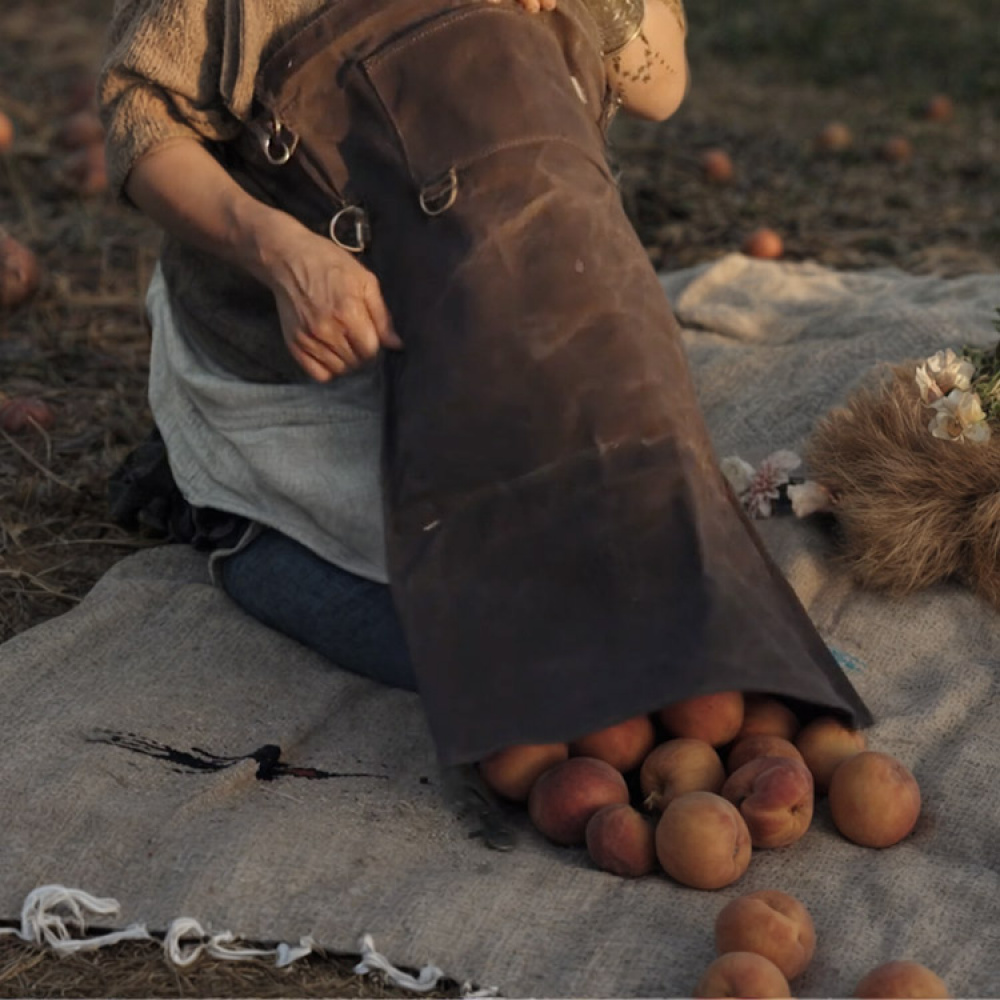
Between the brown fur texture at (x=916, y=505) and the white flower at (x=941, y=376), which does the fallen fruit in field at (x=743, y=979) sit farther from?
the white flower at (x=941, y=376)

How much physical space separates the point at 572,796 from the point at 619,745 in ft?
0.40

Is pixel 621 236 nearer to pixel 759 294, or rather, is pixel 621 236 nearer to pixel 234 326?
pixel 234 326

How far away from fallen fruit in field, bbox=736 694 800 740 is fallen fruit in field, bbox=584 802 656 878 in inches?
9.4

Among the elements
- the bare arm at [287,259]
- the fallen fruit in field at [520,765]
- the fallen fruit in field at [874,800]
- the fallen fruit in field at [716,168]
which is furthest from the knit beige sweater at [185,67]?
the fallen fruit in field at [716,168]

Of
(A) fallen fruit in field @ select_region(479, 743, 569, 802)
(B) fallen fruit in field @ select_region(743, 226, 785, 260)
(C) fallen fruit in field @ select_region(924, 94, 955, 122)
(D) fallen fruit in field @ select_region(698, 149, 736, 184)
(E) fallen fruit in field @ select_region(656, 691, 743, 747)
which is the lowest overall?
(C) fallen fruit in field @ select_region(924, 94, 955, 122)

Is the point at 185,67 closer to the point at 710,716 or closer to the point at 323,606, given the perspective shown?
the point at 323,606

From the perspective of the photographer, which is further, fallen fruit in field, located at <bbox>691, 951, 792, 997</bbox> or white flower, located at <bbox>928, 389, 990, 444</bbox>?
white flower, located at <bbox>928, 389, 990, 444</bbox>

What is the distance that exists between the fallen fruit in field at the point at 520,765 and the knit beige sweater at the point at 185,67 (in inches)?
39.4

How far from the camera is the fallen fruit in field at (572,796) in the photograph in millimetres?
1937

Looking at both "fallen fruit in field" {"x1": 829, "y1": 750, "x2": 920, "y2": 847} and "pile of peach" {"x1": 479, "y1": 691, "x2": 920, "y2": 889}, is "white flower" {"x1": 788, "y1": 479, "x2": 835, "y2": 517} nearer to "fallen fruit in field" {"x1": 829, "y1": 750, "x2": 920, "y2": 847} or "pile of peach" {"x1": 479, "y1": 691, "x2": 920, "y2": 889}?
"pile of peach" {"x1": 479, "y1": 691, "x2": 920, "y2": 889}

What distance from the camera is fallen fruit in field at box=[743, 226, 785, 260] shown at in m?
4.26

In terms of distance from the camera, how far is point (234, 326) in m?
2.46

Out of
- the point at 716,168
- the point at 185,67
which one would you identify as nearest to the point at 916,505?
the point at 185,67

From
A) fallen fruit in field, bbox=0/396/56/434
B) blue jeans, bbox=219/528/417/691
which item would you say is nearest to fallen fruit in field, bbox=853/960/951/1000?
blue jeans, bbox=219/528/417/691
